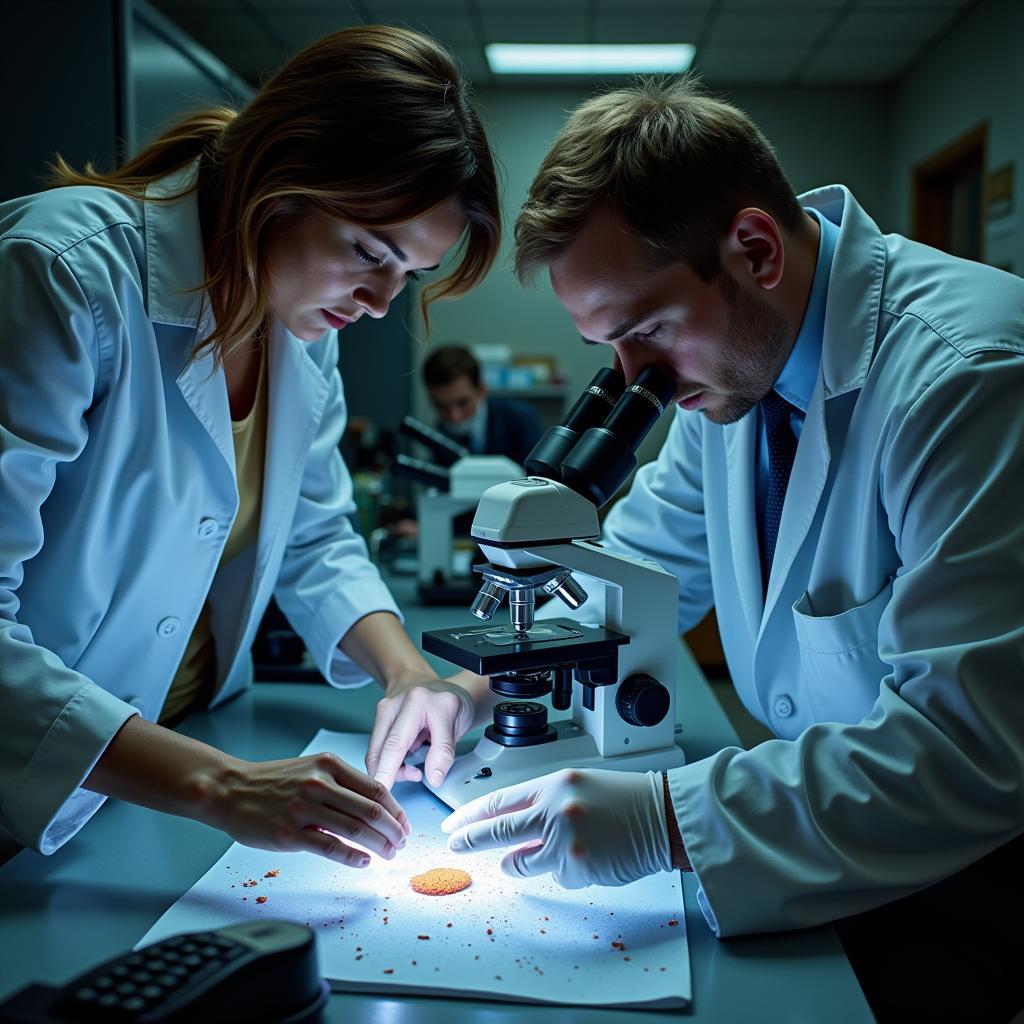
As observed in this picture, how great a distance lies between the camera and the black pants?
3.07 feet

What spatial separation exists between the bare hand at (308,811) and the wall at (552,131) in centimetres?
523

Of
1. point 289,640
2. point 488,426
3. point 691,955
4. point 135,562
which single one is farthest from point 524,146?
point 691,955

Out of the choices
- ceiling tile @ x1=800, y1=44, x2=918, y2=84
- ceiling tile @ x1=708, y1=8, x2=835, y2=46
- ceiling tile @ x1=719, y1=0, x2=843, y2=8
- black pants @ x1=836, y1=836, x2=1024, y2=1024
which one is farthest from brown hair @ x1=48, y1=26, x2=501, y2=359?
ceiling tile @ x1=800, y1=44, x2=918, y2=84

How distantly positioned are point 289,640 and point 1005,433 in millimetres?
1342

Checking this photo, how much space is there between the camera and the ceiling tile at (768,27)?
4.97m

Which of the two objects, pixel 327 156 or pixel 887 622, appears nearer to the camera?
pixel 887 622

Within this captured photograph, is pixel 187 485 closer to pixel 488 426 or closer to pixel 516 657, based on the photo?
pixel 516 657

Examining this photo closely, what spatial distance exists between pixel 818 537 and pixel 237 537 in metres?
0.91

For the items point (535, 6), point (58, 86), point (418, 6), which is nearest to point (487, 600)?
point (58, 86)

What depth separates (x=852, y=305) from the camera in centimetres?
123

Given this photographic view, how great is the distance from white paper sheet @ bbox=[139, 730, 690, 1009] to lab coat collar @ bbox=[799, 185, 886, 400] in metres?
0.67

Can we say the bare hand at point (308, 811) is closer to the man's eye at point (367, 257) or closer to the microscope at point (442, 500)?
the man's eye at point (367, 257)

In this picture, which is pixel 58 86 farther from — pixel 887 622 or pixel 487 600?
pixel 887 622

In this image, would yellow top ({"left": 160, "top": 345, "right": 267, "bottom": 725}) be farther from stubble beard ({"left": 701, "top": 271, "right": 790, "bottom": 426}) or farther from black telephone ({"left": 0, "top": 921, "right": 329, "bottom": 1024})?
black telephone ({"left": 0, "top": 921, "right": 329, "bottom": 1024})
